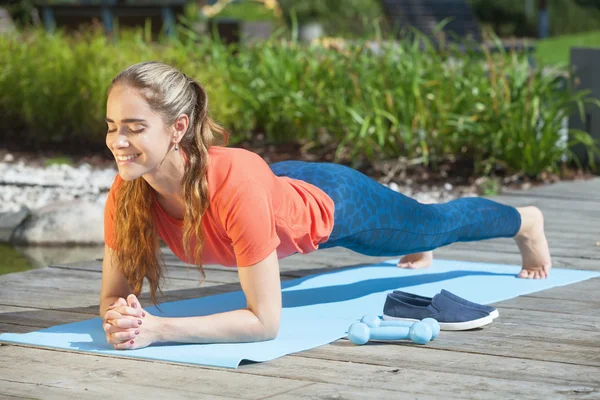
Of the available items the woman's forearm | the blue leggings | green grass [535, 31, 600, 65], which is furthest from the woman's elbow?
green grass [535, 31, 600, 65]

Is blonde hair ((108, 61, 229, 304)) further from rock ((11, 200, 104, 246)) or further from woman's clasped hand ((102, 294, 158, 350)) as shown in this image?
rock ((11, 200, 104, 246))

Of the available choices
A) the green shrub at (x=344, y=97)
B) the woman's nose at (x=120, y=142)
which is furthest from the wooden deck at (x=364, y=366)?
the green shrub at (x=344, y=97)

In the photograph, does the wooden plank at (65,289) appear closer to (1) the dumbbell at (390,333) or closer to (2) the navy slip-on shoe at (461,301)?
(2) the navy slip-on shoe at (461,301)

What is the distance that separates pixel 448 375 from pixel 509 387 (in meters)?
0.18

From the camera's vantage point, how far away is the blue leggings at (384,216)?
3473mm

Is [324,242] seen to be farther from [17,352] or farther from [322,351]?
[17,352]

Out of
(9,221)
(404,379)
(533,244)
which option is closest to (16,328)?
(404,379)

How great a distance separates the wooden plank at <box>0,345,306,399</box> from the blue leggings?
0.83 meters

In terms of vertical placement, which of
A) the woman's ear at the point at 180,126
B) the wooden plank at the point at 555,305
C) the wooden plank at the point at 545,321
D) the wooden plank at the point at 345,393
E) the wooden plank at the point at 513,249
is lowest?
the wooden plank at the point at 345,393

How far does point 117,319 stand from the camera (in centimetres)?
291

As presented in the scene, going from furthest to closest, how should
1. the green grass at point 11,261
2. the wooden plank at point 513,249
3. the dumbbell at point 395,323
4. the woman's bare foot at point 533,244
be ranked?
the green grass at point 11,261 → the wooden plank at point 513,249 → the woman's bare foot at point 533,244 → the dumbbell at point 395,323

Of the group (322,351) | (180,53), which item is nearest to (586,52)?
(180,53)

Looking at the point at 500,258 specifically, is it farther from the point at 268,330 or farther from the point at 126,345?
the point at 126,345

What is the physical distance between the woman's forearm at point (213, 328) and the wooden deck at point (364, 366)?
132mm
